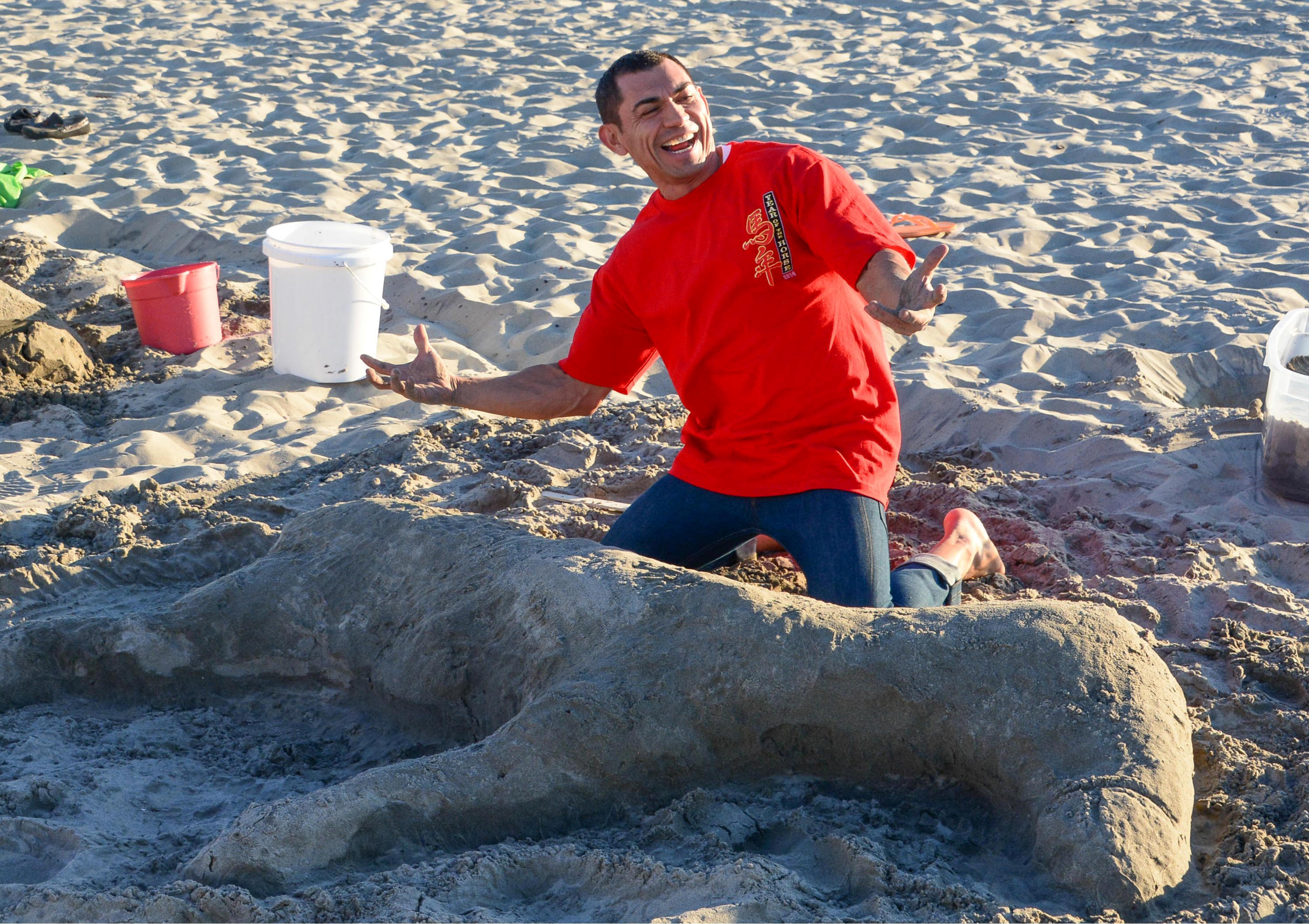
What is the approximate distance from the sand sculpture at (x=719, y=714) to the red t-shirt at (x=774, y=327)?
0.54 metres

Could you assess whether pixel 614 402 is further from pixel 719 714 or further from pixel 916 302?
pixel 719 714

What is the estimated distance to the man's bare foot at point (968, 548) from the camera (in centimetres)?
303

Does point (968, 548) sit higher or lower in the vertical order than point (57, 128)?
lower

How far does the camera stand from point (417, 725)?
2543 millimetres

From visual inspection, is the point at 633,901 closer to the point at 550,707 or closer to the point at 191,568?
the point at 550,707

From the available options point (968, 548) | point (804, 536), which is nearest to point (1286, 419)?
point (968, 548)

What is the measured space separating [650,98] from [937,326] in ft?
7.82

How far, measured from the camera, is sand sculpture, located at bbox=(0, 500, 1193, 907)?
1973 millimetres

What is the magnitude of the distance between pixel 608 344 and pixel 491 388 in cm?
34

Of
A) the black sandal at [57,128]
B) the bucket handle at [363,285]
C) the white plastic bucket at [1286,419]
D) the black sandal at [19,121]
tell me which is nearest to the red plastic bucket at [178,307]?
the bucket handle at [363,285]

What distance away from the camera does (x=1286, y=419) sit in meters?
3.40

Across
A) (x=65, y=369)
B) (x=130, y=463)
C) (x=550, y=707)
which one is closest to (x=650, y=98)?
(x=550, y=707)

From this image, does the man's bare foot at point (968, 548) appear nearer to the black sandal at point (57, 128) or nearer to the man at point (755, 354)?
the man at point (755, 354)

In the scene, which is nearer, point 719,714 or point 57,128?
point 719,714
